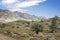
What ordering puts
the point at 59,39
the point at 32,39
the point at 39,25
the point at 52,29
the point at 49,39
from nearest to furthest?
the point at 49,39 → the point at 32,39 → the point at 59,39 → the point at 39,25 → the point at 52,29

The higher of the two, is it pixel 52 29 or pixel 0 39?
pixel 52 29

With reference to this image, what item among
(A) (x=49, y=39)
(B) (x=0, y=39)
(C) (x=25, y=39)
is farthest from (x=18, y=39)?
(A) (x=49, y=39)

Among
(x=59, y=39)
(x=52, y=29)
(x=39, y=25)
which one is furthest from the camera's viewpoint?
(x=52, y=29)

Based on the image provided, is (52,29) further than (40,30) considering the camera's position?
Yes

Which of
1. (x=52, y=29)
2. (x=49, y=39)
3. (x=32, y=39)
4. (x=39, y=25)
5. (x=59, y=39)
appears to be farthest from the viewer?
(x=52, y=29)

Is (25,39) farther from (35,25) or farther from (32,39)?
(35,25)

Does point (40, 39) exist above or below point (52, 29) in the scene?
below

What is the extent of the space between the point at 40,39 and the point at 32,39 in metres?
2.35

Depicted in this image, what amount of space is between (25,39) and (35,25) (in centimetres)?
1991

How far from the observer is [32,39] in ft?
124

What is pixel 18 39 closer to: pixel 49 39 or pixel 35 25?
pixel 49 39

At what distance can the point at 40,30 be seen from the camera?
58781mm

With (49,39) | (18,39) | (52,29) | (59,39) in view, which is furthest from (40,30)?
(49,39)

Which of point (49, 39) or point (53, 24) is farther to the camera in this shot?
point (53, 24)
